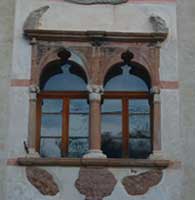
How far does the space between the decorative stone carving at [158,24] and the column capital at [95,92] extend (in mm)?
1130

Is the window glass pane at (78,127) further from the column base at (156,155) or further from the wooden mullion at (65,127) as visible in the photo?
the column base at (156,155)

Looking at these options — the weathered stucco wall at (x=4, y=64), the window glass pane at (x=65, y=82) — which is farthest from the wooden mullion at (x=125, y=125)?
the weathered stucco wall at (x=4, y=64)

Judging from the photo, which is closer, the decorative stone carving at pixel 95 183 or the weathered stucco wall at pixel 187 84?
the decorative stone carving at pixel 95 183

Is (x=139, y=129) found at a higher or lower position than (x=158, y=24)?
lower

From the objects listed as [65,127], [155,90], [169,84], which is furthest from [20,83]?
[169,84]

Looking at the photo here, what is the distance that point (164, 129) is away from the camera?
9070 millimetres

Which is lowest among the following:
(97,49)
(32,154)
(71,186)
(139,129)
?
(71,186)

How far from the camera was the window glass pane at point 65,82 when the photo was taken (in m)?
9.45

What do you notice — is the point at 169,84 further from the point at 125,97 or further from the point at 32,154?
the point at 32,154

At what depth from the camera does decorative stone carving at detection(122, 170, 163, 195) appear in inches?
345

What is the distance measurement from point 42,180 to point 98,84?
4.71 feet

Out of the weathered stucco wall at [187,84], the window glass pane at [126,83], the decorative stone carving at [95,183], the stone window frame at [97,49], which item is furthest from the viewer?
the window glass pane at [126,83]

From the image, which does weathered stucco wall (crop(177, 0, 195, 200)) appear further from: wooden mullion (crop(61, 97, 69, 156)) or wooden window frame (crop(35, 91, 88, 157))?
wooden mullion (crop(61, 97, 69, 156))

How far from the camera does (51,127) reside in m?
9.24
